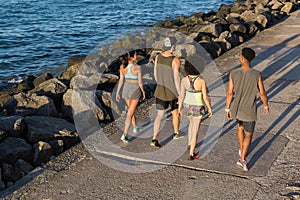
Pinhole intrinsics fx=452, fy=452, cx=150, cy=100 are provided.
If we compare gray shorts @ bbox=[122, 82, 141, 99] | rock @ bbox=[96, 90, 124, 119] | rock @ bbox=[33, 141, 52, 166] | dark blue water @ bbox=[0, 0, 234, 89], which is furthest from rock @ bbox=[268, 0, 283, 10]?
rock @ bbox=[33, 141, 52, 166]

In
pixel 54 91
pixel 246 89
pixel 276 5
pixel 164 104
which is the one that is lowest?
pixel 276 5

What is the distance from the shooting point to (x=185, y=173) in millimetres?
5863

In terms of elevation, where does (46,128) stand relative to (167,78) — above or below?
below

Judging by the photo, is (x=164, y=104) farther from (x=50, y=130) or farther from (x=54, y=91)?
(x=54, y=91)

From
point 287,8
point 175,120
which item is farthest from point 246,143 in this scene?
point 287,8

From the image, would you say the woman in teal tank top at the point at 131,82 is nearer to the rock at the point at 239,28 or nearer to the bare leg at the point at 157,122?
the bare leg at the point at 157,122

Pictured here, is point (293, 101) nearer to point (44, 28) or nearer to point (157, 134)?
point (157, 134)

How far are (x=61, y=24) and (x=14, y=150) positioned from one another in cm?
2327

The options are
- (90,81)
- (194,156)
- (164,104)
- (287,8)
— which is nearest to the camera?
(194,156)

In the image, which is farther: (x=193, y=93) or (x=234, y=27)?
(x=234, y=27)

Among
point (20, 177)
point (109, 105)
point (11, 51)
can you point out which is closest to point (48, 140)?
point (20, 177)

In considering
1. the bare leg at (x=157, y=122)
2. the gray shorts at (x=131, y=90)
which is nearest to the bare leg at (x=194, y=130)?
the bare leg at (x=157, y=122)

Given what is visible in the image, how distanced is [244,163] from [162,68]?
1.74m

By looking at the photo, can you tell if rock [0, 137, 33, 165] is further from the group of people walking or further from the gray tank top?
the gray tank top
